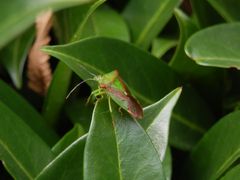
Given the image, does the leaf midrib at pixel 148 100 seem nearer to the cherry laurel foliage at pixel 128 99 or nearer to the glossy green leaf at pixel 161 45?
the cherry laurel foliage at pixel 128 99

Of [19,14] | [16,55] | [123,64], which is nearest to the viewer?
[19,14]

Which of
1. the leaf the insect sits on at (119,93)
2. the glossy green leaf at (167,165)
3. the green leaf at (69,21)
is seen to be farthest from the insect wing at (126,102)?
the green leaf at (69,21)

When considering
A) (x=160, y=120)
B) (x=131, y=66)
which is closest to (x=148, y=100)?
(x=131, y=66)

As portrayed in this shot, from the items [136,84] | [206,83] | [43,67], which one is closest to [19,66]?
[43,67]

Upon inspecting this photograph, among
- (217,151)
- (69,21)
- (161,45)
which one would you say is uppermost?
(69,21)

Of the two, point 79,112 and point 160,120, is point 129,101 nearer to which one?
point 160,120

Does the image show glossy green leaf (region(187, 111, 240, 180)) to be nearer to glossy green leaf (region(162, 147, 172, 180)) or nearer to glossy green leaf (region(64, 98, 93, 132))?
glossy green leaf (region(162, 147, 172, 180))

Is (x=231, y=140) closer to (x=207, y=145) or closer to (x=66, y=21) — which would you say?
(x=207, y=145)
